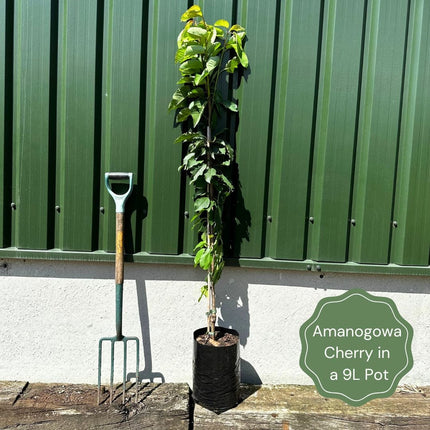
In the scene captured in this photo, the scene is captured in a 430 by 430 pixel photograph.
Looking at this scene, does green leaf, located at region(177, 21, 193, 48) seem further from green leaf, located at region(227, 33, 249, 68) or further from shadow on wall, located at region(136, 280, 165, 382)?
shadow on wall, located at region(136, 280, 165, 382)

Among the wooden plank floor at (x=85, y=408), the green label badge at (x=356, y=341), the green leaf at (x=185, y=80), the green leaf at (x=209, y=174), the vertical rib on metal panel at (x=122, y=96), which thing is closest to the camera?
the wooden plank floor at (x=85, y=408)

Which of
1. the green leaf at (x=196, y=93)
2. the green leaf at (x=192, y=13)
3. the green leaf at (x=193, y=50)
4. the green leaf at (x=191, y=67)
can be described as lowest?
the green leaf at (x=196, y=93)

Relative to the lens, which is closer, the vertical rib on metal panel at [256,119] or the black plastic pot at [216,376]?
the black plastic pot at [216,376]

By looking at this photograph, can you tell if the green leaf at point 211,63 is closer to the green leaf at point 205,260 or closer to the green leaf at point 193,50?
the green leaf at point 193,50

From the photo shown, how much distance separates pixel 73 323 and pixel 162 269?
0.83 m

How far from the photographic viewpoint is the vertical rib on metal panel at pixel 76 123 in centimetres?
293

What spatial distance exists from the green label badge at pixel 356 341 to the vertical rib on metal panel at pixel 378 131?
395 millimetres

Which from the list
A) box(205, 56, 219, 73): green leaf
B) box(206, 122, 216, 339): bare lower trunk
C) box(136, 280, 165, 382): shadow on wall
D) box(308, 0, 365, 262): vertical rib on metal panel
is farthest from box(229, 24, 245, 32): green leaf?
box(136, 280, 165, 382): shadow on wall

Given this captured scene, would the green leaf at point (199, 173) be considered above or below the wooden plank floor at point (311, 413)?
above

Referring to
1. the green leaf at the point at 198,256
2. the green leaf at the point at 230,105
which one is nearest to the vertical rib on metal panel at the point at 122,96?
the green leaf at the point at 198,256

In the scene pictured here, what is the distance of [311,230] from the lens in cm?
303

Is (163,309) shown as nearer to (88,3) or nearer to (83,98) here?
(83,98)

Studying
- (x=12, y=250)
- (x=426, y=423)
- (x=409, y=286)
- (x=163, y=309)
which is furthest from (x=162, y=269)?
(x=426, y=423)

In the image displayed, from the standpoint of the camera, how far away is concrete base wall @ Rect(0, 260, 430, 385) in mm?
3090
